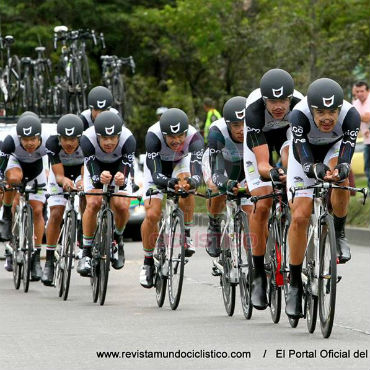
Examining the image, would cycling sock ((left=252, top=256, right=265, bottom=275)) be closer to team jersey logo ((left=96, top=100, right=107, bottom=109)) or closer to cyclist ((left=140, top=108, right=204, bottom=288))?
cyclist ((left=140, top=108, right=204, bottom=288))

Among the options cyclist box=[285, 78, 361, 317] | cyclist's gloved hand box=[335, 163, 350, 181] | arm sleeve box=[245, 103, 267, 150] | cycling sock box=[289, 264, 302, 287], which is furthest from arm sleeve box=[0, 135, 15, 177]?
cyclist's gloved hand box=[335, 163, 350, 181]

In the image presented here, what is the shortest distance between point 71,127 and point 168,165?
1.48m

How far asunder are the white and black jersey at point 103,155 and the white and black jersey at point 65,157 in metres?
0.85

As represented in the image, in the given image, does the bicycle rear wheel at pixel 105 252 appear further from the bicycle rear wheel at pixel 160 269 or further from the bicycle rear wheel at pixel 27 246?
the bicycle rear wheel at pixel 27 246

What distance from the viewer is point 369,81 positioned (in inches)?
1394

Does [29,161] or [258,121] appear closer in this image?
[258,121]

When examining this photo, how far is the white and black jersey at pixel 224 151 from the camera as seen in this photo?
14.1m

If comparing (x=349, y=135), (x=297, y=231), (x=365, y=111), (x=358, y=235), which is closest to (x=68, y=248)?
(x=297, y=231)

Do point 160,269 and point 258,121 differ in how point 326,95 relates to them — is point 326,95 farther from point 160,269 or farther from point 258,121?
point 160,269

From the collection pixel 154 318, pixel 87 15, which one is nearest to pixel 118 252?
pixel 154 318

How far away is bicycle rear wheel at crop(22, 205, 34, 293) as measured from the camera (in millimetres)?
15586

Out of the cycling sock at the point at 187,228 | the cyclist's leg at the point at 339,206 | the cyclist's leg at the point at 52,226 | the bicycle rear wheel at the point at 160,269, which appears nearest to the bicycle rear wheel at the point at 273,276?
the cyclist's leg at the point at 339,206

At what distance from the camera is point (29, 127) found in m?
16.0

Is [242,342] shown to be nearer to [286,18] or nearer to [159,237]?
[159,237]
